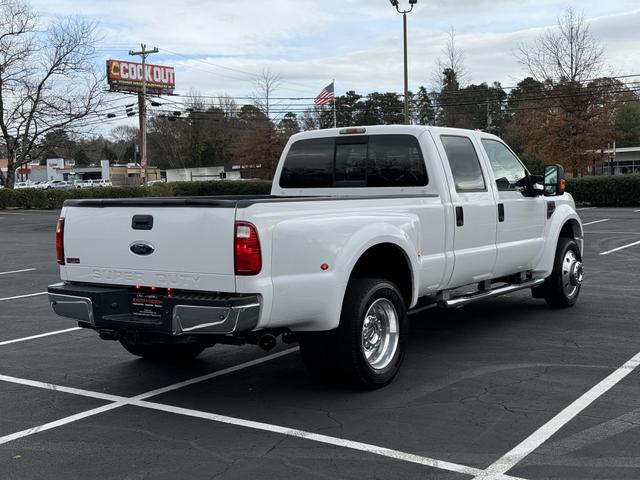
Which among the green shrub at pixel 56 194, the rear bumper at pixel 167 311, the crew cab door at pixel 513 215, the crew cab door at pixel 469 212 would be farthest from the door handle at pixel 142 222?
the green shrub at pixel 56 194

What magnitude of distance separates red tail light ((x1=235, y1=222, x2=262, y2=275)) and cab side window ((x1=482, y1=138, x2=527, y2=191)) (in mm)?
3734

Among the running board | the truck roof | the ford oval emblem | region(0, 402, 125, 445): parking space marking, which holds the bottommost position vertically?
region(0, 402, 125, 445): parking space marking

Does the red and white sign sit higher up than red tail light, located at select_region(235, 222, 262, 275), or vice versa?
the red and white sign

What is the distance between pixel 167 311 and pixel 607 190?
3340cm

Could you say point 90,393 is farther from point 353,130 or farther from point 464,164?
point 464,164

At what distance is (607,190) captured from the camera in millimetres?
34969

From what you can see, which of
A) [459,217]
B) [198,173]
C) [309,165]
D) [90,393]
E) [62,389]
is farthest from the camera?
[198,173]

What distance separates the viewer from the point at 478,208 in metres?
7.25

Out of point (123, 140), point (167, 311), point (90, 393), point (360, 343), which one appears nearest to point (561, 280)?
point (360, 343)

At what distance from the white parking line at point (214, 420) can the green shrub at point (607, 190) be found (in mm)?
31336

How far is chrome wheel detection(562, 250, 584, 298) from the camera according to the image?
29.6ft

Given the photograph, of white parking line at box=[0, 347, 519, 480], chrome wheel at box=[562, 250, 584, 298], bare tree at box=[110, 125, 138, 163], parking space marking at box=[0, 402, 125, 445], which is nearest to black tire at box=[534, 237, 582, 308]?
chrome wheel at box=[562, 250, 584, 298]

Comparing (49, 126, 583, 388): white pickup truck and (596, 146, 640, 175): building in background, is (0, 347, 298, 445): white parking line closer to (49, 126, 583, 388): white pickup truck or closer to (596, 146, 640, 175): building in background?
(49, 126, 583, 388): white pickup truck

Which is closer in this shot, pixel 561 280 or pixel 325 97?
pixel 561 280
